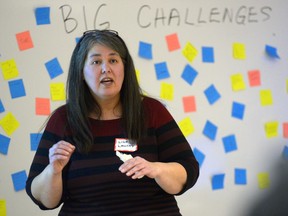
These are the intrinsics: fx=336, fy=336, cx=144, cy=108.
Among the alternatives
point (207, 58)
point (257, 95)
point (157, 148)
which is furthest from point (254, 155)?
point (157, 148)

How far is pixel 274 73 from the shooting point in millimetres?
2066

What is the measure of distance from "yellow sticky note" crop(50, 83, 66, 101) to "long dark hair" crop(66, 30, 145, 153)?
1.68 ft

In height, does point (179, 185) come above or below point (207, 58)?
below

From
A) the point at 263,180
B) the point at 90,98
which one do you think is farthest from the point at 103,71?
the point at 263,180

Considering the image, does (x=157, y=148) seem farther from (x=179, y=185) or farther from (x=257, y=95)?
(x=257, y=95)

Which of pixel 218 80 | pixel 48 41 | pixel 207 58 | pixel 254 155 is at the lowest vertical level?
pixel 254 155

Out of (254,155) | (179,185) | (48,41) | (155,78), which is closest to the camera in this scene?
(179,185)

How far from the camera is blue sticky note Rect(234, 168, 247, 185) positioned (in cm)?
199

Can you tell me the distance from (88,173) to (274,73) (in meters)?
1.47

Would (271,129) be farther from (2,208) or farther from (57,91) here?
(2,208)

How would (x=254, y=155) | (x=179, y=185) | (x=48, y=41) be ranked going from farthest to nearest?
(x=254, y=155) → (x=48, y=41) → (x=179, y=185)

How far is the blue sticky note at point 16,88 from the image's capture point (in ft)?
5.31

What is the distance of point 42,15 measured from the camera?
5.41ft

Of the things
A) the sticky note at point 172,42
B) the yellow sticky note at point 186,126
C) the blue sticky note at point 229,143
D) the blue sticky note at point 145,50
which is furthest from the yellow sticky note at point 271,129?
the blue sticky note at point 145,50
